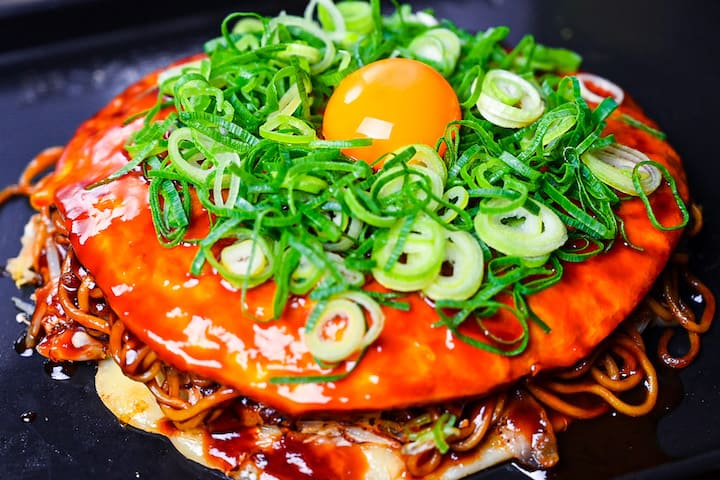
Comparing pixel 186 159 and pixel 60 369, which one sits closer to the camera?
pixel 186 159

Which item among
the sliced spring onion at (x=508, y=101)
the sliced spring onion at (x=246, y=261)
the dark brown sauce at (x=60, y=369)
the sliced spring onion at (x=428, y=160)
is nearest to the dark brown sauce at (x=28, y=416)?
the dark brown sauce at (x=60, y=369)

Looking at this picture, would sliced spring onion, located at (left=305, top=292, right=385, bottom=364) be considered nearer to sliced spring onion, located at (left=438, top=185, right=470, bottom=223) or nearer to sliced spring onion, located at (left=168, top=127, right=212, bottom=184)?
sliced spring onion, located at (left=438, top=185, right=470, bottom=223)

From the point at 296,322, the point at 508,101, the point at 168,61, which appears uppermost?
the point at 508,101

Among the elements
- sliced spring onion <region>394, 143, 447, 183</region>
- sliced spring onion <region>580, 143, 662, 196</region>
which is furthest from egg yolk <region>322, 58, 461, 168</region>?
sliced spring onion <region>580, 143, 662, 196</region>

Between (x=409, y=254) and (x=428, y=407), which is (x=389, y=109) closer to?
(x=409, y=254)

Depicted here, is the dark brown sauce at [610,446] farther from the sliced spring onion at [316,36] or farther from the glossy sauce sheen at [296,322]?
the sliced spring onion at [316,36]

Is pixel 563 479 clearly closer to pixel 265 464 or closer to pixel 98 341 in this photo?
pixel 265 464

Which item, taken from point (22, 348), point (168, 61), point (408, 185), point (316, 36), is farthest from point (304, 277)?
point (168, 61)
